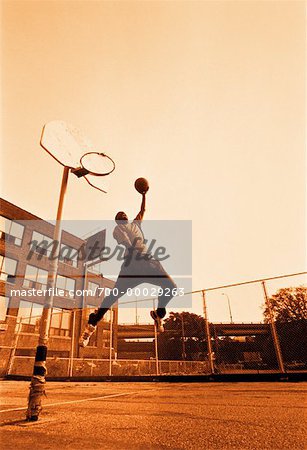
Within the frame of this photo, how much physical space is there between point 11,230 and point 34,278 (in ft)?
15.9

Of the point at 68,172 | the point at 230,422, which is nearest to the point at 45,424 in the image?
the point at 230,422

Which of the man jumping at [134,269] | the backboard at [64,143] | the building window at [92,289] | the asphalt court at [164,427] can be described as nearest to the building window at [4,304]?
the building window at [92,289]

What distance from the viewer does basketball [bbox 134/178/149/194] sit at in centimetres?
476

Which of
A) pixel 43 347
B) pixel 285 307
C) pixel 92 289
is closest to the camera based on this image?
pixel 43 347

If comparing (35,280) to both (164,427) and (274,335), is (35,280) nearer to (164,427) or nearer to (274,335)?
(274,335)

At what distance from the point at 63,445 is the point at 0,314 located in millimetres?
23740

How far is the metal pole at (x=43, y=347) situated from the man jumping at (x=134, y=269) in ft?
2.84

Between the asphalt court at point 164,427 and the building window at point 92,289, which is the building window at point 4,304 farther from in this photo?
the asphalt court at point 164,427

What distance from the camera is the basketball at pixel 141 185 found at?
4.76 m

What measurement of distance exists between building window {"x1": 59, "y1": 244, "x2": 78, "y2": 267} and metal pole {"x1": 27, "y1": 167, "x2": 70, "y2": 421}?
2845 cm

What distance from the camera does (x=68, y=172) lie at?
14.8ft

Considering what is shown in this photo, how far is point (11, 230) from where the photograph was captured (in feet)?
86.9

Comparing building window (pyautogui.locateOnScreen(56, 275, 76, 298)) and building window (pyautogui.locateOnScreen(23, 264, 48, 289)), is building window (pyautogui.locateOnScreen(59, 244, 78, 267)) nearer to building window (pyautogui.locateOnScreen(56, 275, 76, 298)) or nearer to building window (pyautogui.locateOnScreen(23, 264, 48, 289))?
building window (pyautogui.locateOnScreen(56, 275, 76, 298))

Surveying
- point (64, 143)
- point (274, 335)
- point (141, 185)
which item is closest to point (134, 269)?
point (141, 185)
